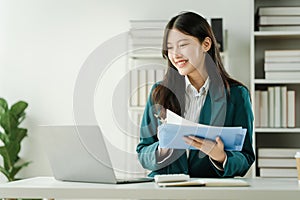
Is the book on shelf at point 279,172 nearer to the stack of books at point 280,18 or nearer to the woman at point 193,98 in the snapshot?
the stack of books at point 280,18

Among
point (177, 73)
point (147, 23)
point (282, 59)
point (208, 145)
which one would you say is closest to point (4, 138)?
point (147, 23)

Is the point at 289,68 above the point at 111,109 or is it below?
above

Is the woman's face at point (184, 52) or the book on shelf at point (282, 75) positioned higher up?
the woman's face at point (184, 52)

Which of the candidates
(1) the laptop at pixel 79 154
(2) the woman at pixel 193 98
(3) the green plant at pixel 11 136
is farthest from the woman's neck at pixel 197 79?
(3) the green plant at pixel 11 136

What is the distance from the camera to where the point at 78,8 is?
381 centimetres

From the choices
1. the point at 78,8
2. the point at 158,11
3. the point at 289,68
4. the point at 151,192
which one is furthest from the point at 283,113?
the point at 151,192

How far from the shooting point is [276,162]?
3.32 meters

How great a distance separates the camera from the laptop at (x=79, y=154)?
1591 mm

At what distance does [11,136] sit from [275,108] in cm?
168

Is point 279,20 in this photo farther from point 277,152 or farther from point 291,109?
point 277,152

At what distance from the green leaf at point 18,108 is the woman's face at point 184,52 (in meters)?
1.92

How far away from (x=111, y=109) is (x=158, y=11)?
727 mm

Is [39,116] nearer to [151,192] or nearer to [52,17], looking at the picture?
[52,17]

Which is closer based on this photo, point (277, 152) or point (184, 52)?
point (184, 52)
